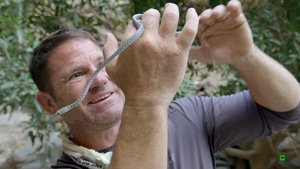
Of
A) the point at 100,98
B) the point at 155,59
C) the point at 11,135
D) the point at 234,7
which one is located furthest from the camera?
the point at 11,135

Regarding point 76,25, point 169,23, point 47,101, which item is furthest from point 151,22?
point 76,25

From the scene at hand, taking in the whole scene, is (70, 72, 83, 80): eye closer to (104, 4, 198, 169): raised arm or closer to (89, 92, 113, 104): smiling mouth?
(89, 92, 113, 104): smiling mouth

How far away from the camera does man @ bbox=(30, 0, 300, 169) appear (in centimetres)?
81

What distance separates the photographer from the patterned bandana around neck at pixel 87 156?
121 cm

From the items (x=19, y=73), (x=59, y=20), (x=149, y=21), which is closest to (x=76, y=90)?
(x=149, y=21)

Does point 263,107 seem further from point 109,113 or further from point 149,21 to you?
point 149,21

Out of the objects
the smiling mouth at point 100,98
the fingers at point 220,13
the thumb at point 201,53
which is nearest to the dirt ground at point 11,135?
the smiling mouth at point 100,98

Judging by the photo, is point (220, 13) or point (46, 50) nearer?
point (220, 13)

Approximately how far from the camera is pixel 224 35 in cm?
113

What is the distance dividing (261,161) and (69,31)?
7.09 feet

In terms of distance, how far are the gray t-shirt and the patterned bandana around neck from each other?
2 centimetres

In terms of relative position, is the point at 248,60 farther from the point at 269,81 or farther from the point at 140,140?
the point at 140,140

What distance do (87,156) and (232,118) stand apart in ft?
1.15

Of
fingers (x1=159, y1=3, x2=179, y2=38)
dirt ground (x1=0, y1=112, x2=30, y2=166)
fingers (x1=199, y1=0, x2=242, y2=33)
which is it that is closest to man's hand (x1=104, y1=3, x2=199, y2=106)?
fingers (x1=159, y1=3, x2=179, y2=38)
